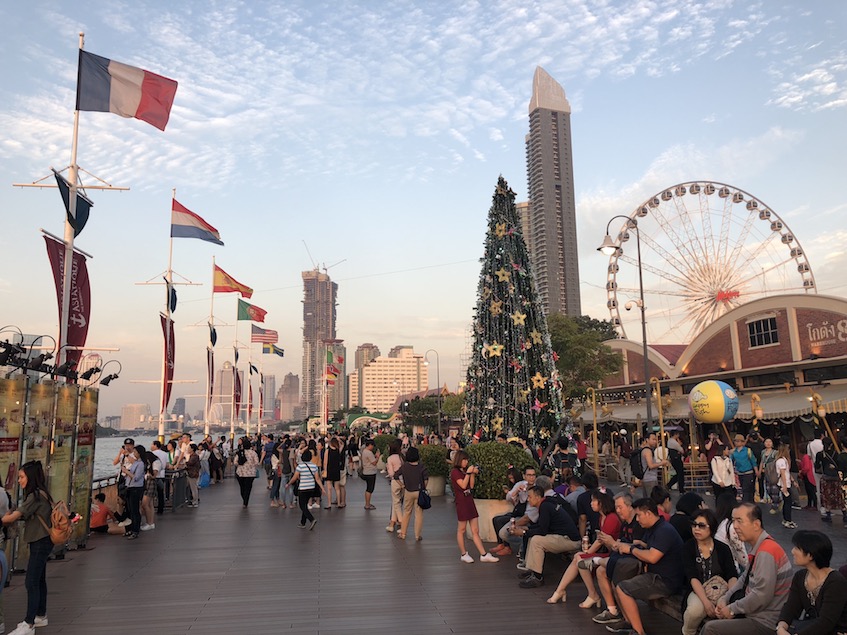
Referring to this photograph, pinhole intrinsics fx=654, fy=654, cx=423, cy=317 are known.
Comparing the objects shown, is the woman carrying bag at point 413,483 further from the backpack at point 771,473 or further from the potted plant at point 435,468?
the backpack at point 771,473

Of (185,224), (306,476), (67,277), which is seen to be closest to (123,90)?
(67,277)

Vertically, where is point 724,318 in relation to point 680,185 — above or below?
below

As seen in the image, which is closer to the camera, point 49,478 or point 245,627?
point 245,627

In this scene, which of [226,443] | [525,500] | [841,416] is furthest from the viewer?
[226,443]

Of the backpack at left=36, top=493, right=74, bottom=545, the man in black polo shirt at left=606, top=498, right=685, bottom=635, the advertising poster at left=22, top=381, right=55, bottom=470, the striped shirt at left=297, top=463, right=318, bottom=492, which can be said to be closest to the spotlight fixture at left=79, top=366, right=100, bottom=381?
the advertising poster at left=22, top=381, right=55, bottom=470

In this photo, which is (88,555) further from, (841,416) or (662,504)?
(841,416)

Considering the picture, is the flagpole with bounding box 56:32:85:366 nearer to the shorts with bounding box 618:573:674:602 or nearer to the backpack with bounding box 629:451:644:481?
the shorts with bounding box 618:573:674:602

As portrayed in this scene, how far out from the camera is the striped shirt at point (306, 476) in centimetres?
1361

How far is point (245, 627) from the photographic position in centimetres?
672

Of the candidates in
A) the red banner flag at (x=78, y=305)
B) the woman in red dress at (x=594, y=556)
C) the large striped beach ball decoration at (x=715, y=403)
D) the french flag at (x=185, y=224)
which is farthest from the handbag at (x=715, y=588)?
Result: the french flag at (x=185, y=224)

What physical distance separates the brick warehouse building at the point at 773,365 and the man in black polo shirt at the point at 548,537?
1589 cm

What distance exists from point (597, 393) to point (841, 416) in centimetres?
2058

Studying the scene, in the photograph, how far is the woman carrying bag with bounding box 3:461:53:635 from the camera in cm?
677

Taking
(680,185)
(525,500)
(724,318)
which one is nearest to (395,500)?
(525,500)
